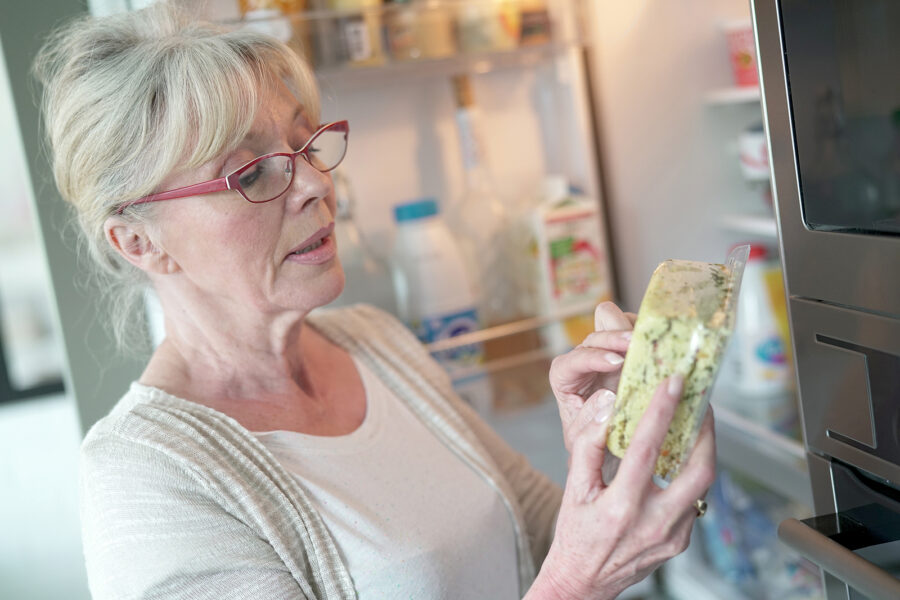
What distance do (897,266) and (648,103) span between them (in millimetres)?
1150

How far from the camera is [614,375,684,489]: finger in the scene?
0.57m

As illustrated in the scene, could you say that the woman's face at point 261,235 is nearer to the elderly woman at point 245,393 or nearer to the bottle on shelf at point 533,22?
the elderly woman at point 245,393

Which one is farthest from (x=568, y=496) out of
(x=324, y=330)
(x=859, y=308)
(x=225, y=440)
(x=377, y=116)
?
(x=377, y=116)

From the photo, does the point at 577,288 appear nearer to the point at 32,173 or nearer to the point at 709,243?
the point at 709,243

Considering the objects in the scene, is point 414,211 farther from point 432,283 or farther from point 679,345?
point 679,345

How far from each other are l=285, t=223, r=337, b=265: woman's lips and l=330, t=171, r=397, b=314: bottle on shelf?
1.38ft

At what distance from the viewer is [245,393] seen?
1045 mm

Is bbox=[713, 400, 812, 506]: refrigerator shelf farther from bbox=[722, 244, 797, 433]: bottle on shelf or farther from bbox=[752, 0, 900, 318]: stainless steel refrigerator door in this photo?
bbox=[752, 0, 900, 318]: stainless steel refrigerator door

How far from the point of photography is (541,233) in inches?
60.2

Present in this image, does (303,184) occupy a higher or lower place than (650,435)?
higher

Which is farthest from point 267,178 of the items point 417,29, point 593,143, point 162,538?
point 593,143

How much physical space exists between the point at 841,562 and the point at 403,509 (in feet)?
1.66

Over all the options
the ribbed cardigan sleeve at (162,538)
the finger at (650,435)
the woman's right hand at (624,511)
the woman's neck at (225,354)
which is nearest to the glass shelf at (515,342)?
the woman's neck at (225,354)

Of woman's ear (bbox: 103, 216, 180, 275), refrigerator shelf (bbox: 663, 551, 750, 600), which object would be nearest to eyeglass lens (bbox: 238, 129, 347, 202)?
woman's ear (bbox: 103, 216, 180, 275)
